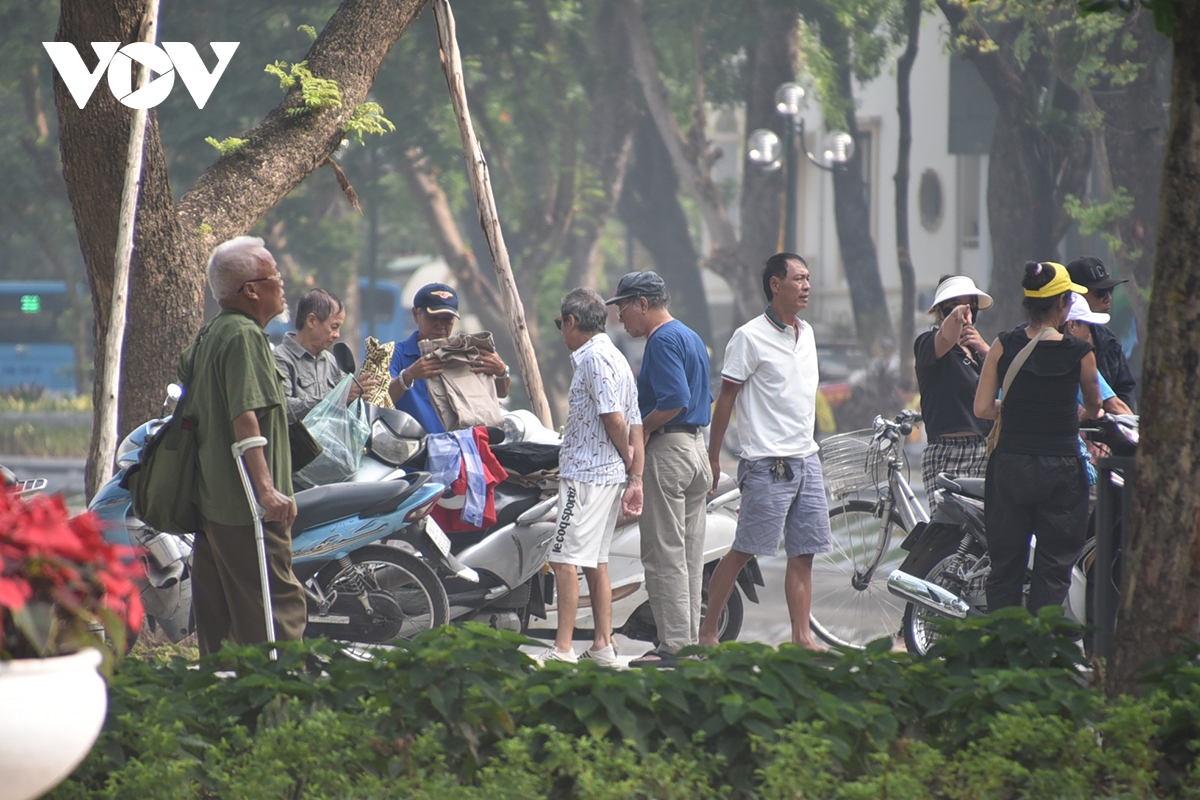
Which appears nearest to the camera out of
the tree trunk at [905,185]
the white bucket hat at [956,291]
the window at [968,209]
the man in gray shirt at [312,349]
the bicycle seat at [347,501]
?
the bicycle seat at [347,501]

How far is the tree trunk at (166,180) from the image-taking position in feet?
21.2

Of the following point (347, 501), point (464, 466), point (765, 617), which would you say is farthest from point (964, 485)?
point (347, 501)

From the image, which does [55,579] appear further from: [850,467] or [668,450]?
[850,467]

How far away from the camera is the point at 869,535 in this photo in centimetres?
701

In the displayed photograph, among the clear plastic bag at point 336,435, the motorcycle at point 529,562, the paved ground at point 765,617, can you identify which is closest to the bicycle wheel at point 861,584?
the paved ground at point 765,617

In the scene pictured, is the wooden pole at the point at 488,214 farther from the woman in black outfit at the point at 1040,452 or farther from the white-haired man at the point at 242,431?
the white-haired man at the point at 242,431

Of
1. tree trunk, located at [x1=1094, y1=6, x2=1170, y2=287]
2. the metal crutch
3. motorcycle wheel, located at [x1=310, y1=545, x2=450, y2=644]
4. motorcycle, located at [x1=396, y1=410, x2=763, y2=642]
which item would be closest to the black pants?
motorcycle, located at [x1=396, y1=410, x2=763, y2=642]

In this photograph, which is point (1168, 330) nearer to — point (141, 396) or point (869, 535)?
point (869, 535)

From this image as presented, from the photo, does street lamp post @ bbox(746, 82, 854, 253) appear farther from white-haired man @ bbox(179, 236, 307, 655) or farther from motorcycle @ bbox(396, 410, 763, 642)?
white-haired man @ bbox(179, 236, 307, 655)

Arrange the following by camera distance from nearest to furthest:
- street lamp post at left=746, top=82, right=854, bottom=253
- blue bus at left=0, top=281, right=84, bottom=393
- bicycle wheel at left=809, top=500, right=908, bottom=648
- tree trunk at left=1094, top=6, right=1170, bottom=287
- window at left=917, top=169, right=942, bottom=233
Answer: bicycle wheel at left=809, top=500, right=908, bottom=648, tree trunk at left=1094, top=6, right=1170, bottom=287, street lamp post at left=746, top=82, right=854, bottom=253, blue bus at left=0, top=281, right=84, bottom=393, window at left=917, top=169, right=942, bottom=233

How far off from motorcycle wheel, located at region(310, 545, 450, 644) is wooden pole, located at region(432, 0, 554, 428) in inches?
69.4

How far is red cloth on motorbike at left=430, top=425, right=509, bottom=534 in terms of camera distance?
618 cm

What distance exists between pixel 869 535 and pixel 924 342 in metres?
1.07

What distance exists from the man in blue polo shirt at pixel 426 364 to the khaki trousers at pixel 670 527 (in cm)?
90
